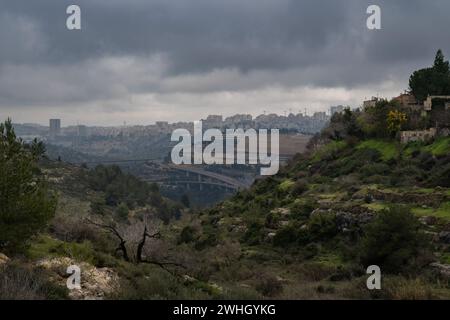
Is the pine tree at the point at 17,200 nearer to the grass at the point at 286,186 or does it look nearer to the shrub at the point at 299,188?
the shrub at the point at 299,188

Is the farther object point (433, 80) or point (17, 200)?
point (433, 80)

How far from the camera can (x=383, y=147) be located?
4712cm

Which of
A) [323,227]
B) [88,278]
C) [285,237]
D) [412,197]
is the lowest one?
[285,237]

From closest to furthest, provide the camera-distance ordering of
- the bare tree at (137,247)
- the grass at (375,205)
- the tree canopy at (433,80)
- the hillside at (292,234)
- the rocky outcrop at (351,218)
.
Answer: the hillside at (292,234)
the bare tree at (137,247)
the rocky outcrop at (351,218)
the grass at (375,205)
the tree canopy at (433,80)

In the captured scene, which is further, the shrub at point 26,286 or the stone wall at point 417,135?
Answer: the stone wall at point 417,135

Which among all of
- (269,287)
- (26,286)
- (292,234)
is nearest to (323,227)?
(292,234)

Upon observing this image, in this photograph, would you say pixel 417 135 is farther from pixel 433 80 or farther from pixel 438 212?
pixel 438 212

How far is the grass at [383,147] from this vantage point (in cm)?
4376

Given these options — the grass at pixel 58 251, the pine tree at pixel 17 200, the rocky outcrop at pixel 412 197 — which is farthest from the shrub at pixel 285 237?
the pine tree at pixel 17 200

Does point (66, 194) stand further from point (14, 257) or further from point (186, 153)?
point (186, 153)

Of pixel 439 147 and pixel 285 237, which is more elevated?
pixel 439 147

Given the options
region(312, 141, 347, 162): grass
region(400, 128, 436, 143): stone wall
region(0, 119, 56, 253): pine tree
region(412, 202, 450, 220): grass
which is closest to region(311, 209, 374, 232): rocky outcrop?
region(412, 202, 450, 220): grass

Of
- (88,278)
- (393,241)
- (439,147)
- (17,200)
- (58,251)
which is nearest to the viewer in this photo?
(88,278)
